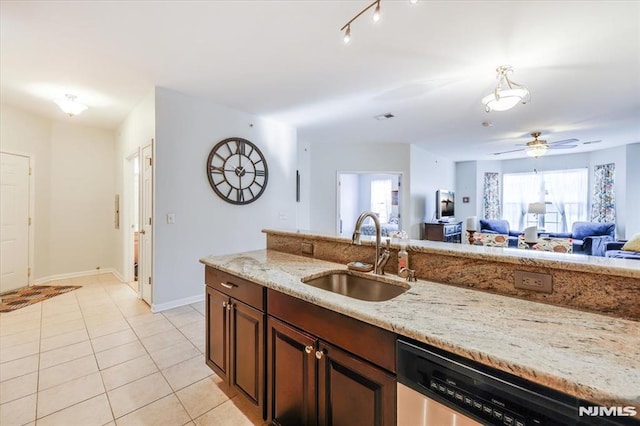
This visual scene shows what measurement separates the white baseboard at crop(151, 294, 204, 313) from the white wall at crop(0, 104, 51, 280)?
2.74 meters

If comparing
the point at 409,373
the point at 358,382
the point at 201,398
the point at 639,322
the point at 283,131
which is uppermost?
the point at 283,131

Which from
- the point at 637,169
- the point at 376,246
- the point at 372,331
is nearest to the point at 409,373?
the point at 372,331

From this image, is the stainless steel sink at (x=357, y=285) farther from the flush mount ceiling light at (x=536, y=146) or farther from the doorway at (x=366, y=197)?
the doorway at (x=366, y=197)

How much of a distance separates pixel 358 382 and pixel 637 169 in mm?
8514

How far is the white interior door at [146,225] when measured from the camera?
10.9 feet

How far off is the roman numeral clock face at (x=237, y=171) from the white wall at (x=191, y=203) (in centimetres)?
9

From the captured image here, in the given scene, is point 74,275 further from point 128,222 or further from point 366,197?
point 366,197

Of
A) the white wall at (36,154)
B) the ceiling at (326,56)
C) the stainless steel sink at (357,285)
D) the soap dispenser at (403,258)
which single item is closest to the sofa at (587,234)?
the ceiling at (326,56)

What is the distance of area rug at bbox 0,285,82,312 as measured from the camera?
3.42m

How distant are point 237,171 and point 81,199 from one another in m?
3.17

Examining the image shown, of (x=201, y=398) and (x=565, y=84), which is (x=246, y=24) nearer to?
(x=201, y=398)

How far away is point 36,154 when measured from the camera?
4281mm

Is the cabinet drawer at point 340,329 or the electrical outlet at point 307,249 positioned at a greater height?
the electrical outlet at point 307,249

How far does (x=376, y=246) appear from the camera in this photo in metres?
1.61
